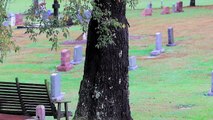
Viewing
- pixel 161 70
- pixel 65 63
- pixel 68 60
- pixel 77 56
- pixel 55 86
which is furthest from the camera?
pixel 77 56

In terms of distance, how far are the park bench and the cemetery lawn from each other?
2.57 meters

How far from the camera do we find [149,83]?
21.5 meters

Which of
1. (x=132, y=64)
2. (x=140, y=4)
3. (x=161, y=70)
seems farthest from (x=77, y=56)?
(x=140, y=4)

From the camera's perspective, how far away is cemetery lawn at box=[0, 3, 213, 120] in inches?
627

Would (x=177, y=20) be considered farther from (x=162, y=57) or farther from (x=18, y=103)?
(x=18, y=103)

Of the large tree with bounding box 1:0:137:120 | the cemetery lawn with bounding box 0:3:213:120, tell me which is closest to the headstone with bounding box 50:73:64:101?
the cemetery lawn with bounding box 0:3:213:120

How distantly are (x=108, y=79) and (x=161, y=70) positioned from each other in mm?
12305

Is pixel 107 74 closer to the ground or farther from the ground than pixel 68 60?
farther from the ground

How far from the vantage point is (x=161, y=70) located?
24.3 m

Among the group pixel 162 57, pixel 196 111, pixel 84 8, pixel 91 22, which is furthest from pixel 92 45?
pixel 162 57

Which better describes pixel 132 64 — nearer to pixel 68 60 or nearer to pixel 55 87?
pixel 68 60

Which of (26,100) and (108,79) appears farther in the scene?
(26,100)

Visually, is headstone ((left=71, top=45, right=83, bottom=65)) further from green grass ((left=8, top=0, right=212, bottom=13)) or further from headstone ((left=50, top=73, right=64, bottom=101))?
green grass ((left=8, top=0, right=212, bottom=13))

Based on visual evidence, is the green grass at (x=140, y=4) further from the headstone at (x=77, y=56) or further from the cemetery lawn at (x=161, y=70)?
the headstone at (x=77, y=56)
